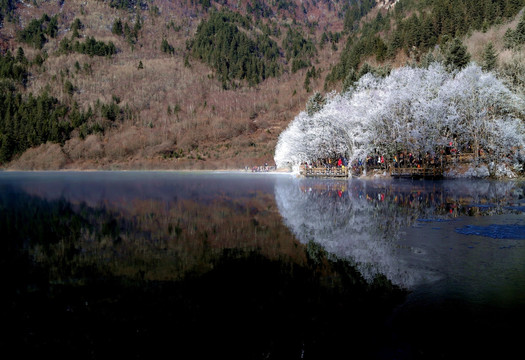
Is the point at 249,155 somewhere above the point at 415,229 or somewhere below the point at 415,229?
above

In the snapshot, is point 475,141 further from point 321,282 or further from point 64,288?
point 64,288

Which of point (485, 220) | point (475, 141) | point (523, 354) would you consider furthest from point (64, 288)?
point (475, 141)

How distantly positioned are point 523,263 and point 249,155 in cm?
12179

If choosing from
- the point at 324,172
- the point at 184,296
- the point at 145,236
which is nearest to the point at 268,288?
the point at 184,296

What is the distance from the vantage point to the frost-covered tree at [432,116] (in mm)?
42344

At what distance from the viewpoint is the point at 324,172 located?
59.3 m

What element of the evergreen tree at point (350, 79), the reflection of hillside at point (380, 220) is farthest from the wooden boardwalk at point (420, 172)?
the evergreen tree at point (350, 79)

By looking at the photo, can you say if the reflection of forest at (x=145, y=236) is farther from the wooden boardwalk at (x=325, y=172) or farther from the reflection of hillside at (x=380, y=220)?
the wooden boardwalk at (x=325, y=172)

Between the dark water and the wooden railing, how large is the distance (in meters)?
36.0

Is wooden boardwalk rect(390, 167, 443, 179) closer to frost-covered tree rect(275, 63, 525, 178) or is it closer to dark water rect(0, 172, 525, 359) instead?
frost-covered tree rect(275, 63, 525, 178)

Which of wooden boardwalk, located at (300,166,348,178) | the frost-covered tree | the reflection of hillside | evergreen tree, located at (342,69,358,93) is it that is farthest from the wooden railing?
the reflection of hillside

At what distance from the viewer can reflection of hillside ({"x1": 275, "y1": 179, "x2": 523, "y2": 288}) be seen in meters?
11.3

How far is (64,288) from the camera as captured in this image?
983 centimetres

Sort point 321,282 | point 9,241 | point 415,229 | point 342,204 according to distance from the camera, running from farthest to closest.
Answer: point 342,204 → point 415,229 → point 9,241 → point 321,282
